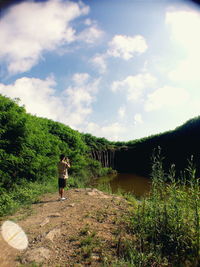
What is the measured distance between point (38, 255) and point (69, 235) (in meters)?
0.93

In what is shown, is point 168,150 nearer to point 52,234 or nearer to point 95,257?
point 52,234

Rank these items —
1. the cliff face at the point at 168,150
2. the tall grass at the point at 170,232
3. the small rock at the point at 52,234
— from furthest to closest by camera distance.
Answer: the cliff face at the point at 168,150, the small rock at the point at 52,234, the tall grass at the point at 170,232

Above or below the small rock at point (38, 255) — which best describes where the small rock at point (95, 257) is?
above

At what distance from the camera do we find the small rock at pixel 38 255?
3561mm

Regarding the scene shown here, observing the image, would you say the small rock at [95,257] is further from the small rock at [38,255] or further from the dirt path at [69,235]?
the small rock at [38,255]

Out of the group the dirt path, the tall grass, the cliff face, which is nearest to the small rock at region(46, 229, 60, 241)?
the dirt path

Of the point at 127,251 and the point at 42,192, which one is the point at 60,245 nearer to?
the point at 127,251

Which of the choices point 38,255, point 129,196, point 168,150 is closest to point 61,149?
point 129,196

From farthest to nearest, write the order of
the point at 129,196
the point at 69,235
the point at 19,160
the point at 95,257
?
the point at 129,196 < the point at 19,160 < the point at 69,235 < the point at 95,257

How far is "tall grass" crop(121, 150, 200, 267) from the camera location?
3124mm

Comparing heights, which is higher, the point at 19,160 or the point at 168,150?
the point at 168,150

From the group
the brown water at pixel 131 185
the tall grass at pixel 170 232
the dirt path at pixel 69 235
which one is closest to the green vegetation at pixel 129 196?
the tall grass at pixel 170 232

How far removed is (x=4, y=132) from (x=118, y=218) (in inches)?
203

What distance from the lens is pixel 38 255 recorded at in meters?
3.69
